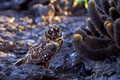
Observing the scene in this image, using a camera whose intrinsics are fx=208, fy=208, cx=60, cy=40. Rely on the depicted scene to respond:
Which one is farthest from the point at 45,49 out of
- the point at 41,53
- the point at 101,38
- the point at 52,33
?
the point at 101,38

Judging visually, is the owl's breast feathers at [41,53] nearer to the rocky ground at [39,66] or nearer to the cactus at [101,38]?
the rocky ground at [39,66]

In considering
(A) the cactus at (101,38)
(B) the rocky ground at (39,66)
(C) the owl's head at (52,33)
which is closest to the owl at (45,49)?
(C) the owl's head at (52,33)

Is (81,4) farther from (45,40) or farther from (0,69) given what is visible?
(0,69)

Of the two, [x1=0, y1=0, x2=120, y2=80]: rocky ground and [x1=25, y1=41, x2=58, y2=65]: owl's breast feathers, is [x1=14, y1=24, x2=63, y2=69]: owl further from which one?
[x1=0, y1=0, x2=120, y2=80]: rocky ground

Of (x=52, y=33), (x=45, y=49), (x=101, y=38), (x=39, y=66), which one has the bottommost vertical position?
(x=39, y=66)

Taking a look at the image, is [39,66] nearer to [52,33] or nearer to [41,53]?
[41,53]

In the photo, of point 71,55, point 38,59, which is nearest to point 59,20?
point 71,55
